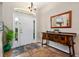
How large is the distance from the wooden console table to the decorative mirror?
0.63 ft

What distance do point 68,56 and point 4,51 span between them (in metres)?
1.49

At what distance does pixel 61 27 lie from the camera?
103 inches

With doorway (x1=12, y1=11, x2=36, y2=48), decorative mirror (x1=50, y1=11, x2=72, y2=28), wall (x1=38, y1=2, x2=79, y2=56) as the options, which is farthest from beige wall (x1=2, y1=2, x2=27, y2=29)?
decorative mirror (x1=50, y1=11, x2=72, y2=28)

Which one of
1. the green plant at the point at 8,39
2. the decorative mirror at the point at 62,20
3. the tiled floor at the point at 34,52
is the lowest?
the tiled floor at the point at 34,52

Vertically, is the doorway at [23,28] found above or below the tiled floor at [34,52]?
above

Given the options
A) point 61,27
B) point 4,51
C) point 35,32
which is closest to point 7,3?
point 35,32

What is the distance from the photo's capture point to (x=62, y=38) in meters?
2.60

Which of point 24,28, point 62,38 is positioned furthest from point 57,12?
point 24,28

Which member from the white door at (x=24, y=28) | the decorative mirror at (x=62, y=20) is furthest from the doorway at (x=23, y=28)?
the decorative mirror at (x=62, y=20)

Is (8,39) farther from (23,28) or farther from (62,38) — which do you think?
(62,38)

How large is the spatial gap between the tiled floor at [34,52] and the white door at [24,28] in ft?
0.43

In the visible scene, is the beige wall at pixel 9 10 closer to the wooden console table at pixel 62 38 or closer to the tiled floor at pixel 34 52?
the tiled floor at pixel 34 52

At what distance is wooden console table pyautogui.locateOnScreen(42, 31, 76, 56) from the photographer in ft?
8.11

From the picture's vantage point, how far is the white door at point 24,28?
2.65m
